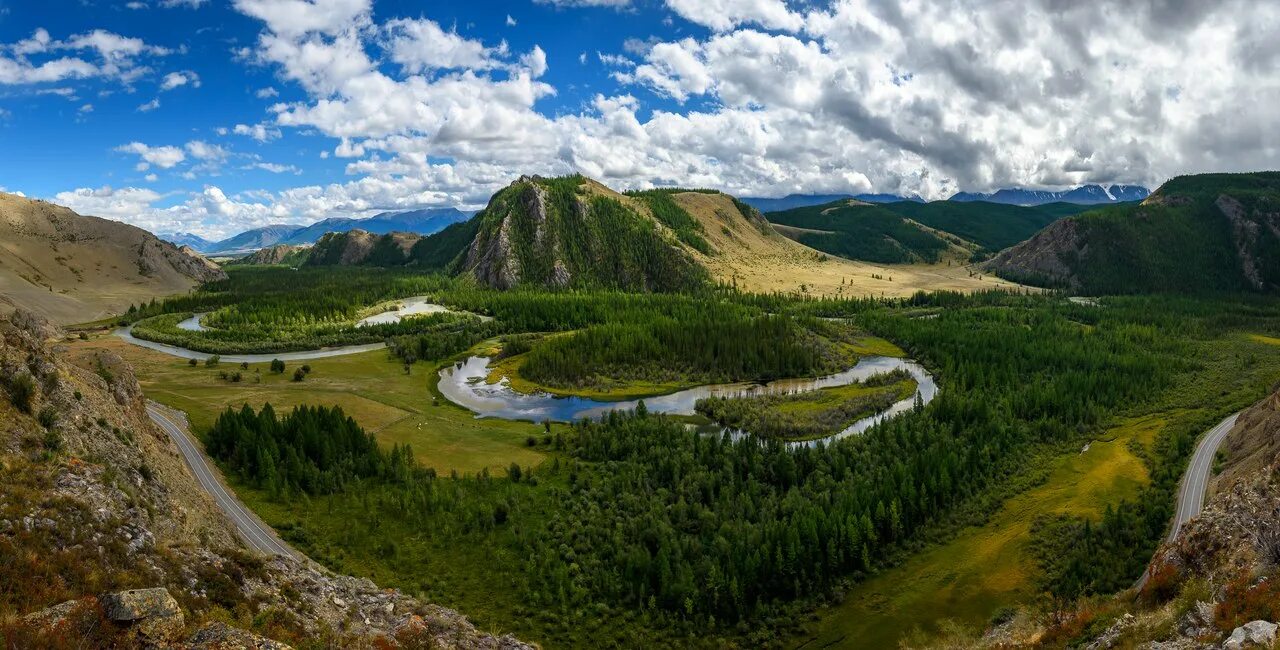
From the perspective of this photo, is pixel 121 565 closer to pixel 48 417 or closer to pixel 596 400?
pixel 48 417

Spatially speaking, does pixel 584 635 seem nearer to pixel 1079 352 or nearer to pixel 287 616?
pixel 287 616

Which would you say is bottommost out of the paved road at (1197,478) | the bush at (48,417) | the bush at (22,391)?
the paved road at (1197,478)

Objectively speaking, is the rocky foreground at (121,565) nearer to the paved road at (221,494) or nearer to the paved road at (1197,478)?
the paved road at (221,494)

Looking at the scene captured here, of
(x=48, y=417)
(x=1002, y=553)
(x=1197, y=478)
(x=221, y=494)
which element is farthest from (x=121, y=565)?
(x=1197, y=478)

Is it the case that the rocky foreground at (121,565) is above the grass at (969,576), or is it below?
above

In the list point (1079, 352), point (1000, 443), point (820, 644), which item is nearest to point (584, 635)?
point (820, 644)

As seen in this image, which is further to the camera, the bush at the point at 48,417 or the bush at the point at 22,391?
the bush at the point at 48,417

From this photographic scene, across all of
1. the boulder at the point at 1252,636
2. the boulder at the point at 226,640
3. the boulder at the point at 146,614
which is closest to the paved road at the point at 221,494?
the boulder at the point at 226,640
